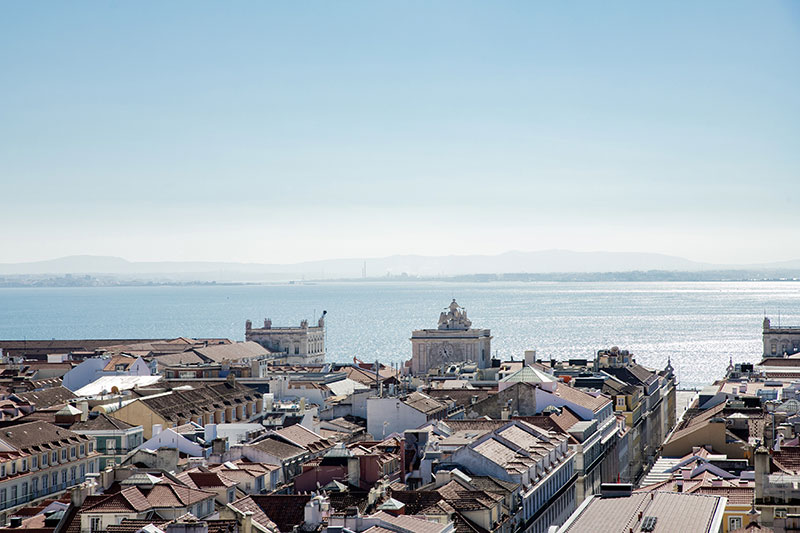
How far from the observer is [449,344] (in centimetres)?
13038

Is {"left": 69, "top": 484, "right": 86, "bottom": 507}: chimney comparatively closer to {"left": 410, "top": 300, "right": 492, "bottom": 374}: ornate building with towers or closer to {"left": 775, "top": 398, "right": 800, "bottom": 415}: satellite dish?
{"left": 775, "top": 398, "right": 800, "bottom": 415}: satellite dish

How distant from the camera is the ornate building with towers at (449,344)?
130 metres

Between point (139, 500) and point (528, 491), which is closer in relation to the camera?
point (139, 500)

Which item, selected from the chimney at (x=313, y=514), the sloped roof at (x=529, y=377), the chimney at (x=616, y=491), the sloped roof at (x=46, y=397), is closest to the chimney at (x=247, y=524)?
the chimney at (x=313, y=514)

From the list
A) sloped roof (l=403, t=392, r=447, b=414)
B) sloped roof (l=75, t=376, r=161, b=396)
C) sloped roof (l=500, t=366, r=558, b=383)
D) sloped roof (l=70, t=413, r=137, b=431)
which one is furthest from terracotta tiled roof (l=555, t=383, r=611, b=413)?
sloped roof (l=75, t=376, r=161, b=396)

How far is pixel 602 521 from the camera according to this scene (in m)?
38.5

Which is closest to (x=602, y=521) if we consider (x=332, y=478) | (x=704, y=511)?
(x=704, y=511)

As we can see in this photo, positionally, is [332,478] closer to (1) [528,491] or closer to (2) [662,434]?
(1) [528,491]

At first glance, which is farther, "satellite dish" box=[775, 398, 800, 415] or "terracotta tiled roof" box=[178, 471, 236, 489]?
"satellite dish" box=[775, 398, 800, 415]

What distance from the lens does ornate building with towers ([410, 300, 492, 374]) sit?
130 m

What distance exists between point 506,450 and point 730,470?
8.97 m

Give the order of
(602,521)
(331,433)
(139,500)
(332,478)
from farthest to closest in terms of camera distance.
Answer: (331,433) → (332,478) → (139,500) → (602,521)

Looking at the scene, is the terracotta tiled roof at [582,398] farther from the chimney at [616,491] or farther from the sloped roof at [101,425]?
the chimney at [616,491]

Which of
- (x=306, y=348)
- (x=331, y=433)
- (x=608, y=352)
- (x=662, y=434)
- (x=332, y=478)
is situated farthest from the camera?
(x=306, y=348)
